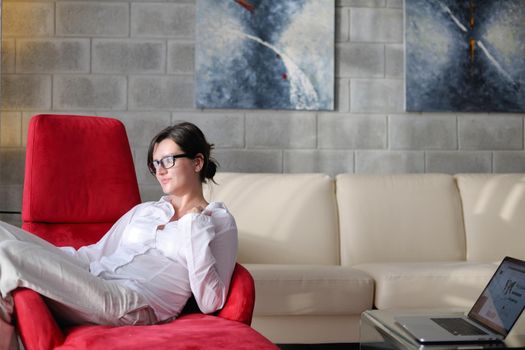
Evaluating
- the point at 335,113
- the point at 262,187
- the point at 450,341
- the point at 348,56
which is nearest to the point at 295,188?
the point at 262,187

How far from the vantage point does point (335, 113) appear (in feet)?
11.8

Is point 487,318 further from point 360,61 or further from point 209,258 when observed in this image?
point 360,61

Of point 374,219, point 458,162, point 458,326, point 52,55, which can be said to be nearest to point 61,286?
point 458,326

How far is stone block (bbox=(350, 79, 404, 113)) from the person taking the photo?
11.8ft

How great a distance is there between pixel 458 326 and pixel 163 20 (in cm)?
239

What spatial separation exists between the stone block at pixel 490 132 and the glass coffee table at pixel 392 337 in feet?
6.38

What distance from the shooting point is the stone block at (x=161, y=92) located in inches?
137

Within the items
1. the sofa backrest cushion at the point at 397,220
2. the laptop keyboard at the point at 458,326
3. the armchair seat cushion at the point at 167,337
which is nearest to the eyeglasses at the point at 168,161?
the armchair seat cushion at the point at 167,337

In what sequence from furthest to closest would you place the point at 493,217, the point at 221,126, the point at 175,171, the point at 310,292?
the point at 221,126
the point at 493,217
the point at 310,292
the point at 175,171

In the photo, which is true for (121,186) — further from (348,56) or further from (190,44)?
(348,56)

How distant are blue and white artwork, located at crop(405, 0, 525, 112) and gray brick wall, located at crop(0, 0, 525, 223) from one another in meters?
0.07

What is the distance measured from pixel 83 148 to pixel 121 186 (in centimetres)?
19

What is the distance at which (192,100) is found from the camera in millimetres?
3508

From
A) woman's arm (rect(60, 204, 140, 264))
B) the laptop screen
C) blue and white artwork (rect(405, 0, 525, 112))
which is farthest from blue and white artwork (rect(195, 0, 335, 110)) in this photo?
the laptop screen
